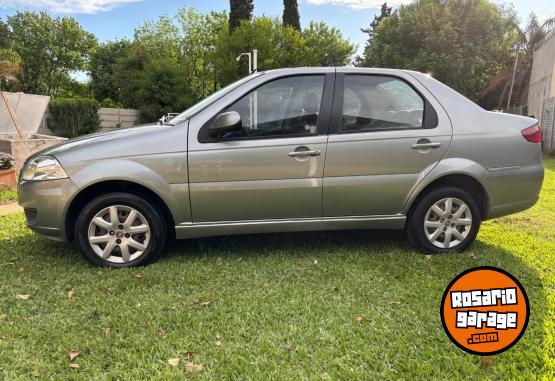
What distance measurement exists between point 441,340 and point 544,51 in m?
21.8

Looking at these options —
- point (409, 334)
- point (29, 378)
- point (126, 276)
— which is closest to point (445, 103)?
point (409, 334)

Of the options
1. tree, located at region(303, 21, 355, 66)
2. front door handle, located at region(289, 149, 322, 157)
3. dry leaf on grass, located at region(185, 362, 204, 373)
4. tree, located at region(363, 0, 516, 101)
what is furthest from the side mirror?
tree, located at region(303, 21, 355, 66)

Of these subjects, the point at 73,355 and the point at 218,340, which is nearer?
the point at 73,355

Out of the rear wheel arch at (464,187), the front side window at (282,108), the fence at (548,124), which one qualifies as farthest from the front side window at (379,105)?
the fence at (548,124)

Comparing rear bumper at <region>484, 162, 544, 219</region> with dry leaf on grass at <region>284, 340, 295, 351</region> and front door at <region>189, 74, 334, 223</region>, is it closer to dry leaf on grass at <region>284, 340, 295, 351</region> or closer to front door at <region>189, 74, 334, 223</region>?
front door at <region>189, 74, 334, 223</region>

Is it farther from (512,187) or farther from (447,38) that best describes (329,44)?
(512,187)

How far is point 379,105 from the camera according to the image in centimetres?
389

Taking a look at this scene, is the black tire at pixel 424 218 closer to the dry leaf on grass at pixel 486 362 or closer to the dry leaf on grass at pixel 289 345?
the dry leaf on grass at pixel 486 362

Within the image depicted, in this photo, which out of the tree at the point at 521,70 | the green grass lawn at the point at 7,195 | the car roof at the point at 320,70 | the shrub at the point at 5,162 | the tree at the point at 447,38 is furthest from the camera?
the tree at the point at 521,70

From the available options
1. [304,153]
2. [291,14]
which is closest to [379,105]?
[304,153]

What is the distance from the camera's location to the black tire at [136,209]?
362 centimetres

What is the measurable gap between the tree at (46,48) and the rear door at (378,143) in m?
40.3

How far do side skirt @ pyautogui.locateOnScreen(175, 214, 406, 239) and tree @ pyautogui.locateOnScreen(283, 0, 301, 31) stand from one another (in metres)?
22.2

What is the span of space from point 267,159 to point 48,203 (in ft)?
5.99
